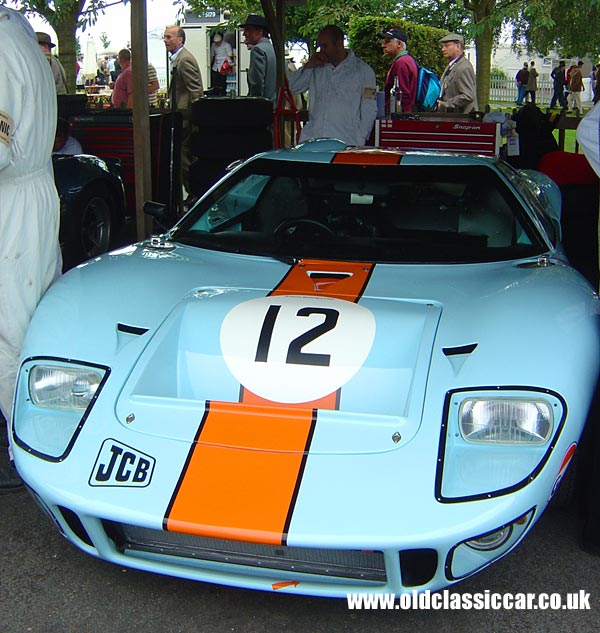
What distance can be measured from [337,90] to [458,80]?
2.12 m

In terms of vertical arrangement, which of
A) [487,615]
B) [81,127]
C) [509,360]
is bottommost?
[487,615]

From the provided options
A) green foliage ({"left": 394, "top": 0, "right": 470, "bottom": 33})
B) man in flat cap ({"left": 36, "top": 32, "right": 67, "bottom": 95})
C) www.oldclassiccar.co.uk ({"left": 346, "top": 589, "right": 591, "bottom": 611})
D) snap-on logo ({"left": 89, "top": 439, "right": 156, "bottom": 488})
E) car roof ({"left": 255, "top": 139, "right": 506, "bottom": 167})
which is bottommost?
www.oldclassiccar.co.uk ({"left": 346, "top": 589, "right": 591, "bottom": 611})

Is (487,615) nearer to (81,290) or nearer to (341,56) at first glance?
(81,290)

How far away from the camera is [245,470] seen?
207 cm

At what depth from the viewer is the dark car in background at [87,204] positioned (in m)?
5.58

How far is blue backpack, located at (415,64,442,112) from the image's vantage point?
8328 millimetres

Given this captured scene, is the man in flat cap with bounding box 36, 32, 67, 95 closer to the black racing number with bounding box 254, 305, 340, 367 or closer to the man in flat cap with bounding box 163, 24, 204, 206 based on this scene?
the man in flat cap with bounding box 163, 24, 204, 206

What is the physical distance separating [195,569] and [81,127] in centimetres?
639

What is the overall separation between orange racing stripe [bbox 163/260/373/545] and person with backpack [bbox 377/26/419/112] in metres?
6.01

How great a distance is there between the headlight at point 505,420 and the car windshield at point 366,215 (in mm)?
917

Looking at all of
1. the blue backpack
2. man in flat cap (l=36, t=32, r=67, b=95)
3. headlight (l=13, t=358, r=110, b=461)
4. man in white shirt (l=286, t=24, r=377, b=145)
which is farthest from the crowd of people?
headlight (l=13, t=358, r=110, b=461)

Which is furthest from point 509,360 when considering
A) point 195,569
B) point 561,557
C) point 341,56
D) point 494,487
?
point 341,56

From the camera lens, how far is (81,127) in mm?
7676

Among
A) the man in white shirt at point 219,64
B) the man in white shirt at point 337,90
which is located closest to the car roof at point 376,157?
the man in white shirt at point 337,90
